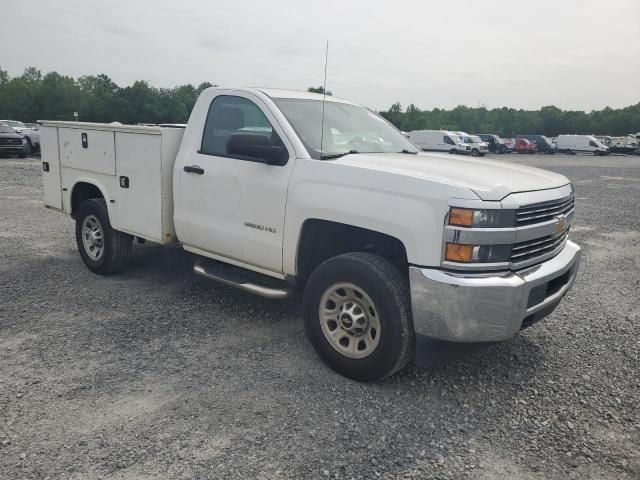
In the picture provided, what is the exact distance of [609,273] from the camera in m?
6.66

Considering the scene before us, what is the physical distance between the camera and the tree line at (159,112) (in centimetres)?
7125

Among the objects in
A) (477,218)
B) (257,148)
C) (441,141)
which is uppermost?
(257,148)

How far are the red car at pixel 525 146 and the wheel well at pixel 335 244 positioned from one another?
4772cm

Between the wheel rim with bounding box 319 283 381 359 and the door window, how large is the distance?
1.13m

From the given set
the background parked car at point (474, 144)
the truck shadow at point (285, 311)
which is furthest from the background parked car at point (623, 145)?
the truck shadow at point (285, 311)

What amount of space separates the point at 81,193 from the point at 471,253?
467 centimetres

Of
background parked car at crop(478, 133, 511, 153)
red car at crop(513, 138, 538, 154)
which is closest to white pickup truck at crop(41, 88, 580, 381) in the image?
background parked car at crop(478, 133, 511, 153)

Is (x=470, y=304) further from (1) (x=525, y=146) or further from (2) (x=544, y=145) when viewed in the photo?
(2) (x=544, y=145)

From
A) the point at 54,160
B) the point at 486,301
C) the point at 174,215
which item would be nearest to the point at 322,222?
the point at 486,301

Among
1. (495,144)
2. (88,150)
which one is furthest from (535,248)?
(495,144)

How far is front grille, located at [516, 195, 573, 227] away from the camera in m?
3.31

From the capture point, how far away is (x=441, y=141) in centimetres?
3669

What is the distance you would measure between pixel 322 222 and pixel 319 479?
1784 millimetres

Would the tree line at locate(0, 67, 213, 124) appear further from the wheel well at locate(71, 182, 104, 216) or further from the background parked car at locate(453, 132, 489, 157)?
the wheel well at locate(71, 182, 104, 216)
